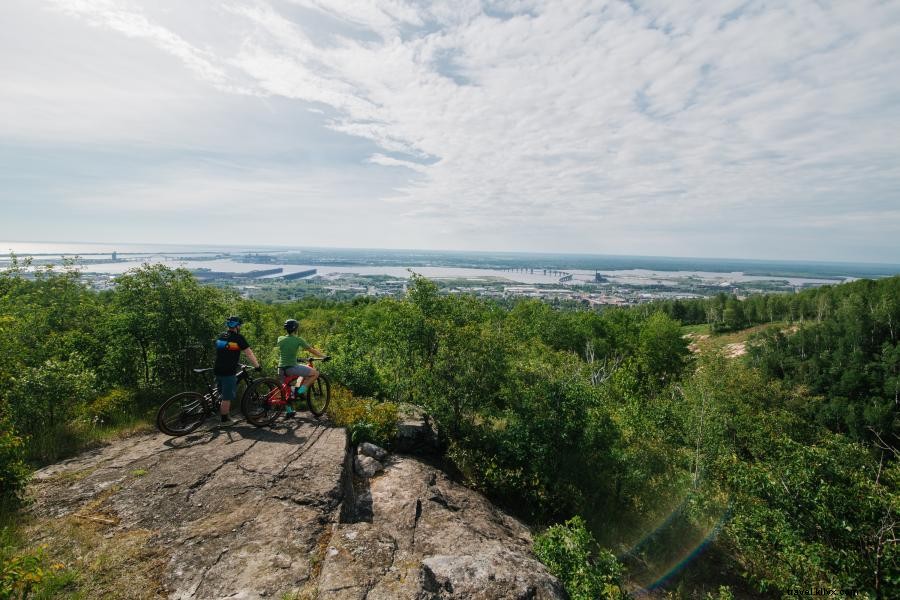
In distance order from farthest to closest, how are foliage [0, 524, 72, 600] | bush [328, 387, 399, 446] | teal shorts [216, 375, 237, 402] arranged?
1. bush [328, 387, 399, 446]
2. teal shorts [216, 375, 237, 402]
3. foliage [0, 524, 72, 600]

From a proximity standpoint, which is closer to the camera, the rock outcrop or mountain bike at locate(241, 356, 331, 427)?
the rock outcrop

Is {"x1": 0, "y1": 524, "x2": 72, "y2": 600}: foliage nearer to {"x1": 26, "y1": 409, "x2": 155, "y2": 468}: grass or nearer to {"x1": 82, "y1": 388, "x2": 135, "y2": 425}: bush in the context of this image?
{"x1": 26, "y1": 409, "x2": 155, "y2": 468}: grass

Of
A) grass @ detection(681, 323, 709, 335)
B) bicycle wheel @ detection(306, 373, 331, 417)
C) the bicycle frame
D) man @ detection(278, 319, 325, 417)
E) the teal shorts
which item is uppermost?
man @ detection(278, 319, 325, 417)

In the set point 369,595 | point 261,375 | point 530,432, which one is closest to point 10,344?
point 261,375

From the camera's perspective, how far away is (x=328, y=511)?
708cm

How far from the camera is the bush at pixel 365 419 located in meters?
10.4

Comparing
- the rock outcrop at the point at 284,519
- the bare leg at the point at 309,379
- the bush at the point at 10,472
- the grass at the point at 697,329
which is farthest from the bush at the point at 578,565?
the grass at the point at 697,329

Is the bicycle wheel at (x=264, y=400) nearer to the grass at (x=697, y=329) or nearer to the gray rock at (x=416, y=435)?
the gray rock at (x=416, y=435)

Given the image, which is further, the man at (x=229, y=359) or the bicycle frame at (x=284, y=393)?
the bicycle frame at (x=284, y=393)

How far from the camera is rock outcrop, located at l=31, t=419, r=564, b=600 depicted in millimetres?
5496

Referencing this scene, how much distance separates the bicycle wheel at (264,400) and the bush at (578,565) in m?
7.09

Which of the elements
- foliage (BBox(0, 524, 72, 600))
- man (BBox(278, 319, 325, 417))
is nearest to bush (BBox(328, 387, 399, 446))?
man (BBox(278, 319, 325, 417))

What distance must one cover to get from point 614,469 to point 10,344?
1717 cm

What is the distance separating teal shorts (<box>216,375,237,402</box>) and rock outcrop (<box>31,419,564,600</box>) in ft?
3.20
